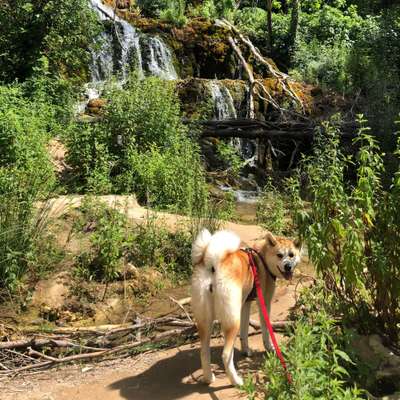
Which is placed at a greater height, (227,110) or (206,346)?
(227,110)

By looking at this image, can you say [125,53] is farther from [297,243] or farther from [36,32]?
[297,243]

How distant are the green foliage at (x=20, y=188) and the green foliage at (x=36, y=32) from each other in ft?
10.1

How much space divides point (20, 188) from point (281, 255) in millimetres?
3600

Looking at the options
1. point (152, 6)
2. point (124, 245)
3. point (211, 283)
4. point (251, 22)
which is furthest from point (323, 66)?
point (211, 283)

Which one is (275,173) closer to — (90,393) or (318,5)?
(90,393)

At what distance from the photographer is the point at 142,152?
10.1 meters

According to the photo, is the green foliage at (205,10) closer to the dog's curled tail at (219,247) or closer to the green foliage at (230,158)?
the green foliage at (230,158)

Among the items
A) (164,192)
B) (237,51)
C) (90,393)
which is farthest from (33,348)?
(237,51)

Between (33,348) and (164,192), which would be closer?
(33,348)

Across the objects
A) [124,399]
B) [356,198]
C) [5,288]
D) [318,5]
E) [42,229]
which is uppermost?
[318,5]

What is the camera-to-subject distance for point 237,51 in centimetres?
1866

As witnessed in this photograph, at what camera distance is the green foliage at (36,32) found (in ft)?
38.9

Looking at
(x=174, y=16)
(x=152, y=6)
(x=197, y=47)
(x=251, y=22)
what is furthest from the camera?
(x=251, y=22)

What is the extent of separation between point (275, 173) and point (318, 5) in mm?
16572
